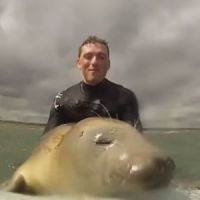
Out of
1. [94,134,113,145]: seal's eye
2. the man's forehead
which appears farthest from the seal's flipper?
the man's forehead

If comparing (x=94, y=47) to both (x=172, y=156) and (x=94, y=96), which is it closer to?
(x=94, y=96)

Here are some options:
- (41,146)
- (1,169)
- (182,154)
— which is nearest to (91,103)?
(41,146)

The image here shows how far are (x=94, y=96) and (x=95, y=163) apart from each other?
63.9 inches

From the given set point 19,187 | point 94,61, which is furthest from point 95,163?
point 94,61

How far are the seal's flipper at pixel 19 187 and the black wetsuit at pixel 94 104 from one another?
104 centimetres

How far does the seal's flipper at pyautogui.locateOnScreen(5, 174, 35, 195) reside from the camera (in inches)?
156

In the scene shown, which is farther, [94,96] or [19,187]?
[94,96]

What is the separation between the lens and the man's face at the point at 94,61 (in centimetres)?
487

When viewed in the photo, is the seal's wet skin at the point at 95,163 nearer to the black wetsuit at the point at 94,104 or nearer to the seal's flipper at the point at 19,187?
the seal's flipper at the point at 19,187

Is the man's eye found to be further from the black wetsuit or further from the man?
the black wetsuit

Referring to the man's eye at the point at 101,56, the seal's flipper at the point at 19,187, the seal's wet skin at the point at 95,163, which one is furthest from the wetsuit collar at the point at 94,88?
the seal's flipper at the point at 19,187

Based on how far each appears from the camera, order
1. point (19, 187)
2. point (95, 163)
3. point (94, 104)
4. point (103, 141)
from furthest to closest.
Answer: point (94, 104)
point (19, 187)
point (103, 141)
point (95, 163)

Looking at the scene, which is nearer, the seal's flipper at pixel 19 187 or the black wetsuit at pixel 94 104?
the seal's flipper at pixel 19 187

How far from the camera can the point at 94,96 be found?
16.6 feet
